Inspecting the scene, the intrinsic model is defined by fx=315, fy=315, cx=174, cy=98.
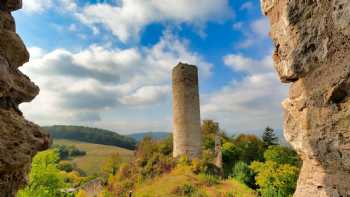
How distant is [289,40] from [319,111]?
1.00m

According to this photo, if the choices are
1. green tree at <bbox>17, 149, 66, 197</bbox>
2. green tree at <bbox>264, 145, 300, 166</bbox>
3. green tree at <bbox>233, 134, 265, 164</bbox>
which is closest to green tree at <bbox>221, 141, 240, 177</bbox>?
green tree at <bbox>233, 134, 265, 164</bbox>

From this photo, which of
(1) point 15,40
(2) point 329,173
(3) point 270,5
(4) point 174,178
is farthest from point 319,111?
(4) point 174,178

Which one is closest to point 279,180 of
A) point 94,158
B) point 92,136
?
point 94,158

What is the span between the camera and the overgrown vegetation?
904 inches

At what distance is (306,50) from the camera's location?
3.78 meters

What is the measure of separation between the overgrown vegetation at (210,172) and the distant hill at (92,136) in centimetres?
8773

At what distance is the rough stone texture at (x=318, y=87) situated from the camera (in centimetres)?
336

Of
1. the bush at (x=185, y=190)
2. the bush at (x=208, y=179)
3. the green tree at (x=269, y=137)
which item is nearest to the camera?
the bush at (x=185, y=190)

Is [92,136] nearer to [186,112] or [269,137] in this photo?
[269,137]

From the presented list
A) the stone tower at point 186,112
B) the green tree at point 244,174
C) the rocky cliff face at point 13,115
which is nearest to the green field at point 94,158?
the stone tower at point 186,112

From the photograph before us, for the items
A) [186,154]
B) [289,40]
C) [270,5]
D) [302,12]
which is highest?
[270,5]

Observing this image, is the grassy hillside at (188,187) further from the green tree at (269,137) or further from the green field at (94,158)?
the green field at (94,158)

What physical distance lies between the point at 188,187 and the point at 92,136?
120890 millimetres

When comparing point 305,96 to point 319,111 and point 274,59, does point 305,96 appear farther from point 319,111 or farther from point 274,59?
point 274,59
